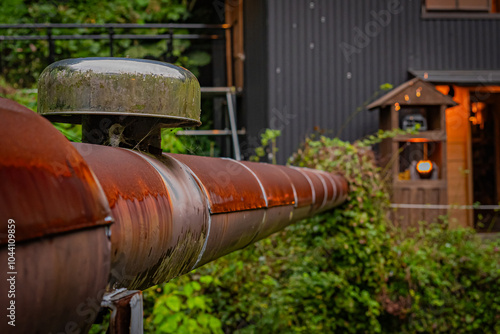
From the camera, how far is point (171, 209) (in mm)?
659

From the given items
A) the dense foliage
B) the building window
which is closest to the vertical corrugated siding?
the building window

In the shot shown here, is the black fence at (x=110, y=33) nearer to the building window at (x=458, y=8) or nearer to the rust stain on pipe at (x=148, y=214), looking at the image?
the building window at (x=458, y=8)

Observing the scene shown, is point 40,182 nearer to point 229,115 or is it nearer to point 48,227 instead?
point 48,227

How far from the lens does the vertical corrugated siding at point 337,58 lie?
736 cm

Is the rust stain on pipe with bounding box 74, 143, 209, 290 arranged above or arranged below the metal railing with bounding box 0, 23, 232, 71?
below

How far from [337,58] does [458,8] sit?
194cm

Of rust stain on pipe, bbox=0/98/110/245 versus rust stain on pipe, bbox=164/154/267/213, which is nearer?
rust stain on pipe, bbox=0/98/110/245

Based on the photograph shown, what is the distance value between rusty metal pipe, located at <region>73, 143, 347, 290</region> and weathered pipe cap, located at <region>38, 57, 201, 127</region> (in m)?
0.09

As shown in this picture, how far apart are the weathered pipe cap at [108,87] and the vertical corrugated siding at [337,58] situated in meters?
6.54

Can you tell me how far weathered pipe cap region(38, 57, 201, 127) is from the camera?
743mm

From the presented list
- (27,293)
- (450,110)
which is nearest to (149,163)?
(27,293)

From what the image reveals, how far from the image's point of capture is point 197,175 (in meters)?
0.86

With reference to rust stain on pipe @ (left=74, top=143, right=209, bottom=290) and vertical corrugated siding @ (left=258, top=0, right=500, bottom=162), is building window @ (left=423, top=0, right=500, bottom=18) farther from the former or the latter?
rust stain on pipe @ (left=74, top=143, right=209, bottom=290)

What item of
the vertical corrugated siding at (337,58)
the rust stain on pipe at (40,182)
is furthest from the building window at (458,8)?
the rust stain on pipe at (40,182)
